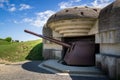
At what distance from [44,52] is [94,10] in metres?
6.73

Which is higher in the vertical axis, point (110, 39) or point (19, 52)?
point (110, 39)

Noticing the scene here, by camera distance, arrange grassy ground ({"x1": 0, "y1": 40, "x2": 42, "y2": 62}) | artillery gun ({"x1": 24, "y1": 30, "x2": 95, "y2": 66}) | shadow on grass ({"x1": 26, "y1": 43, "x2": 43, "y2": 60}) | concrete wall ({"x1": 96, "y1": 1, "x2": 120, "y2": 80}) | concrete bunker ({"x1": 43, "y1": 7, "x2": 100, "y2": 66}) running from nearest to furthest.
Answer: concrete wall ({"x1": 96, "y1": 1, "x2": 120, "y2": 80}), artillery gun ({"x1": 24, "y1": 30, "x2": 95, "y2": 66}), concrete bunker ({"x1": 43, "y1": 7, "x2": 100, "y2": 66}), grassy ground ({"x1": 0, "y1": 40, "x2": 42, "y2": 62}), shadow on grass ({"x1": 26, "y1": 43, "x2": 43, "y2": 60})

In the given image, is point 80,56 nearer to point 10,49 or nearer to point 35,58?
point 35,58

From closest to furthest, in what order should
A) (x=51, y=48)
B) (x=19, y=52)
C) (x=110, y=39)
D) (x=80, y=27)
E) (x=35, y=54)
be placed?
(x=110, y=39) < (x=80, y=27) < (x=51, y=48) < (x=35, y=54) < (x=19, y=52)

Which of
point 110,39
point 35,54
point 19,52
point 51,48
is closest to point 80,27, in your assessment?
point 110,39

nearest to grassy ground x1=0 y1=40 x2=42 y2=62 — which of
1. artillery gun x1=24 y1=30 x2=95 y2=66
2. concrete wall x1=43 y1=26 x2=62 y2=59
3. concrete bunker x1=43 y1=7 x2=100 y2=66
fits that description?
concrete wall x1=43 y1=26 x2=62 y2=59

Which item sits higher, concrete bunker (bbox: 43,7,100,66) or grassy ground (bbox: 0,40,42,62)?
concrete bunker (bbox: 43,7,100,66)

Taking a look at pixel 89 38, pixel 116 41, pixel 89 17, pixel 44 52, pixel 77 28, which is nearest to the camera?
pixel 116 41

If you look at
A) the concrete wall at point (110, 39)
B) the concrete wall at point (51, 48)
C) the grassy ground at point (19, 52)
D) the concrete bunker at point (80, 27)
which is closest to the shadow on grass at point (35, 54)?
the grassy ground at point (19, 52)

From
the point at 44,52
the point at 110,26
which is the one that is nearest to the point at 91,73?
the point at 110,26

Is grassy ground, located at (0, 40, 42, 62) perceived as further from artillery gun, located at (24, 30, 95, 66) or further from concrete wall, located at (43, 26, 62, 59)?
artillery gun, located at (24, 30, 95, 66)

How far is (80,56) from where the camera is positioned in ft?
37.9

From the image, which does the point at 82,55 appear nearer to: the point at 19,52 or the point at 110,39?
the point at 110,39

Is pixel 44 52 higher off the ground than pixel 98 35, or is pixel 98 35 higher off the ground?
pixel 98 35
